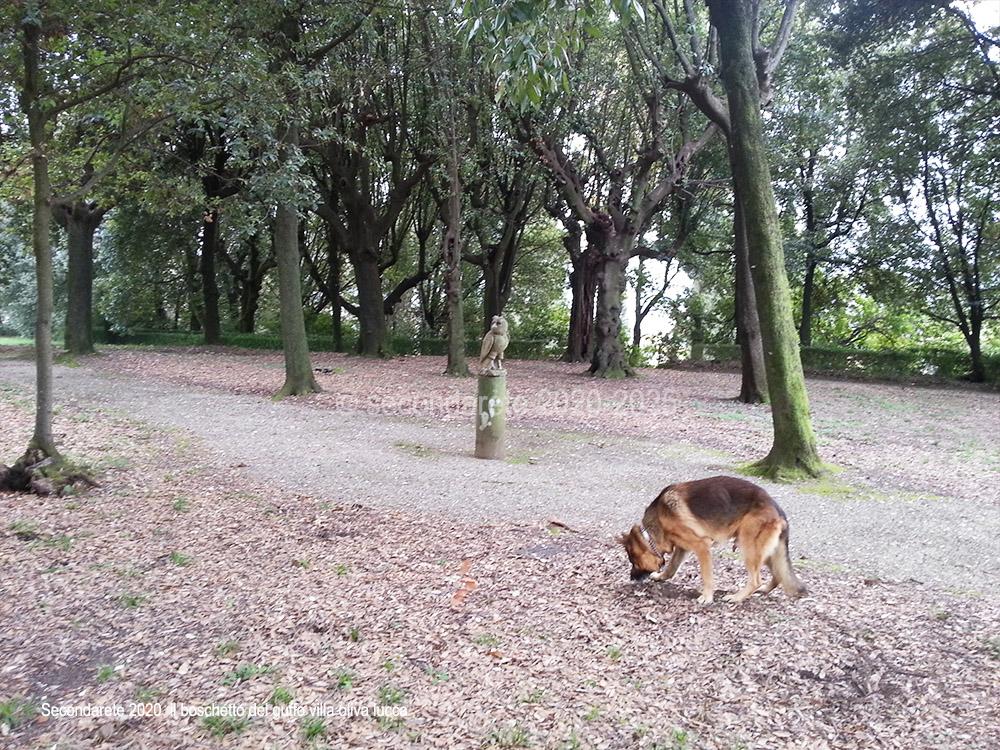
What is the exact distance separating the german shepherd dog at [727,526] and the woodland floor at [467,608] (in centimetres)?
19

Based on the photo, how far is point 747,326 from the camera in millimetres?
14828

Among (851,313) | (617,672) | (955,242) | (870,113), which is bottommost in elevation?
(617,672)

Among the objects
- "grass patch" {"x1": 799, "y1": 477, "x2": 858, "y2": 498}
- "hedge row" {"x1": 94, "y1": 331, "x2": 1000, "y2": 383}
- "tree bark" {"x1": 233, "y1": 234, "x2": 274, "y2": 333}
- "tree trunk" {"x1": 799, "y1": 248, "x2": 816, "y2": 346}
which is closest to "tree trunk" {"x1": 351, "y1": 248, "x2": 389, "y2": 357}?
"hedge row" {"x1": 94, "y1": 331, "x2": 1000, "y2": 383}

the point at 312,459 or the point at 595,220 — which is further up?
the point at 595,220

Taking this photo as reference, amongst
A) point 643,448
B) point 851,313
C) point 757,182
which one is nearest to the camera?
point 757,182

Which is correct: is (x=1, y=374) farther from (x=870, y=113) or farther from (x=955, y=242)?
(x=955, y=242)

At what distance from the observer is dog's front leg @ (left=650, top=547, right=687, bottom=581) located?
4.71 meters

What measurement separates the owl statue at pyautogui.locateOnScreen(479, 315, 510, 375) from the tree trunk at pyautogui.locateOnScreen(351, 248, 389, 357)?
14961 millimetres

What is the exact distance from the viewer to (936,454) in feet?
33.8

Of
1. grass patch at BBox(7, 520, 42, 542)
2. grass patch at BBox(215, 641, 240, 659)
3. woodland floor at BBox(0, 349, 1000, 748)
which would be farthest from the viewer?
grass patch at BBox(7, 520, 42, 542)

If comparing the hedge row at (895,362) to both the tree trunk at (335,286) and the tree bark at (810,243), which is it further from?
the tree trunk at (335,286)

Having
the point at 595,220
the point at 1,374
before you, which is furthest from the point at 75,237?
the point at 595,220

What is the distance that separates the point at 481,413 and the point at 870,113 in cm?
1558

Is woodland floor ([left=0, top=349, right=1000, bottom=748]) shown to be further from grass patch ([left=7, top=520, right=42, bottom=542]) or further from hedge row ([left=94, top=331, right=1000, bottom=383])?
hedge row ([left=94, top=331, right=1000, bottom=383])
